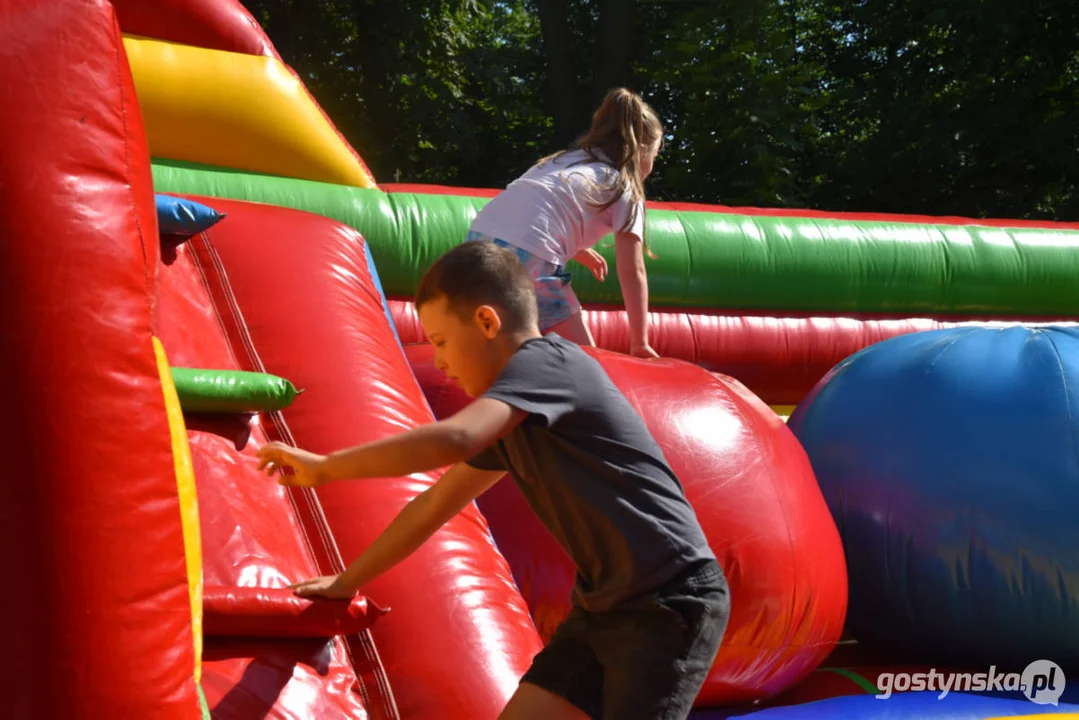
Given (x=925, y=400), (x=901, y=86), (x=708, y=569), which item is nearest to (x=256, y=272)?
(x=708, y=569)

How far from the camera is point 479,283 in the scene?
61.0 inches

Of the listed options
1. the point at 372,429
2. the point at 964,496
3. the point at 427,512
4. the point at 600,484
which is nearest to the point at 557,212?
the point at 372,429

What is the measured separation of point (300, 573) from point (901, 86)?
35.6 ft

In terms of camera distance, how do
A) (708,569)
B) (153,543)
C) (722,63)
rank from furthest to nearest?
(722,63), (708,569), (153,543)

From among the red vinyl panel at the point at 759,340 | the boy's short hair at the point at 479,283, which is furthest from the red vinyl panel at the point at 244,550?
the red vinyl panel at the point at 759,340

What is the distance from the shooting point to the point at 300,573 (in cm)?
200

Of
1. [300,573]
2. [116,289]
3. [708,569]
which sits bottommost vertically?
[300,573]

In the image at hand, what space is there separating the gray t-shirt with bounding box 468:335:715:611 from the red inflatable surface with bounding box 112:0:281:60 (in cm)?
251

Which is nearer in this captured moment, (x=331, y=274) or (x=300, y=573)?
(x=300, y=573)

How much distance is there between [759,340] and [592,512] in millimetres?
2650

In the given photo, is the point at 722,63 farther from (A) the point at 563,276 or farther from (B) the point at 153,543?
(B) the point at 153,543

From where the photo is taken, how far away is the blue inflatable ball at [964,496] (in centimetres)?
271

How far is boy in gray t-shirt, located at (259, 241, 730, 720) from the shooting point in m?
1.52

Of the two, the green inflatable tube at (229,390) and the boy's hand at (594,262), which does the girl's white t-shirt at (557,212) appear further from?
the green inflatable tube at (229,390)
